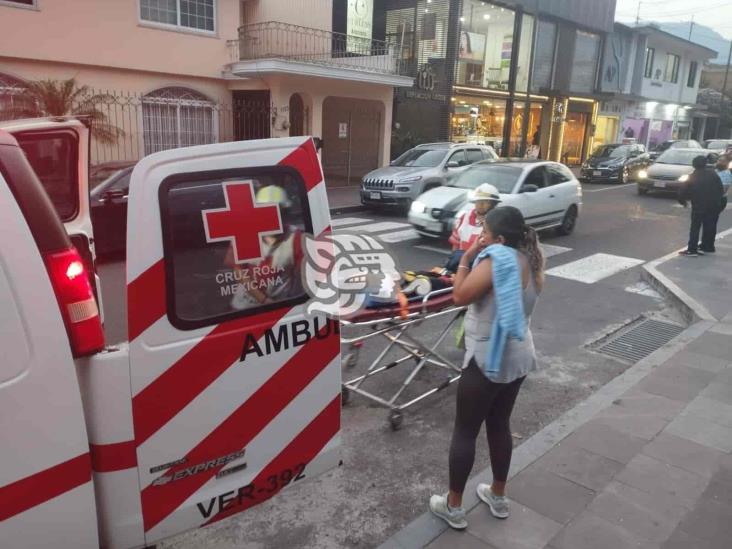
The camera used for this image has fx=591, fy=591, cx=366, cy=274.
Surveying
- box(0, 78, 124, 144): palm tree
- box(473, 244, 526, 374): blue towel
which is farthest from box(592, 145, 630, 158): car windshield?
box(473, 244, 526, 374): blue towel

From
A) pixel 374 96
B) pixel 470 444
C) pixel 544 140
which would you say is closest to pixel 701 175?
pixel 470 444

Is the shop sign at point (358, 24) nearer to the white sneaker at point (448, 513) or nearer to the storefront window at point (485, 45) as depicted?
the storefront window at point (485, 45)

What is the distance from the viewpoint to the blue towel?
2824mm

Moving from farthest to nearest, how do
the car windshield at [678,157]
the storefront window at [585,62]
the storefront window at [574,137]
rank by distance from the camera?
1. the storefront window at [574,137]
2. the storefront window at [585,62]
3. the car windshield at [678,157]

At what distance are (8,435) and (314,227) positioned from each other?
1343 millimetres

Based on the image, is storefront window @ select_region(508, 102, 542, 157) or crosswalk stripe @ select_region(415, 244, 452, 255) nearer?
crosswalk stripe @ select_region(415, 244, 452, 255)

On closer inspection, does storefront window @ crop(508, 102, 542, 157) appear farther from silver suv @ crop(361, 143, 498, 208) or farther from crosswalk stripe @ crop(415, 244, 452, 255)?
crosswalk stripe @ crop(415, 244, 452, 255)

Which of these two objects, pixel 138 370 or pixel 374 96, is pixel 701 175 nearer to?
pixel 138 370

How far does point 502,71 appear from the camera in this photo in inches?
1027

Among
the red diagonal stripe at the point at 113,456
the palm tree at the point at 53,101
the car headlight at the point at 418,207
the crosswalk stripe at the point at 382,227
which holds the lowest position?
the crosswalk stripe at the point at 382,227

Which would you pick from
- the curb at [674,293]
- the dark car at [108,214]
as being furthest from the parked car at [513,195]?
the dark car at [108,214]

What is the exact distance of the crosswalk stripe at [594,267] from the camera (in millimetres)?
9211

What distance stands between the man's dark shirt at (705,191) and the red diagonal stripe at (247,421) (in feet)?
30.2

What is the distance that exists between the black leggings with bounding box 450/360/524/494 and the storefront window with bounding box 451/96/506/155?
71.5ft
